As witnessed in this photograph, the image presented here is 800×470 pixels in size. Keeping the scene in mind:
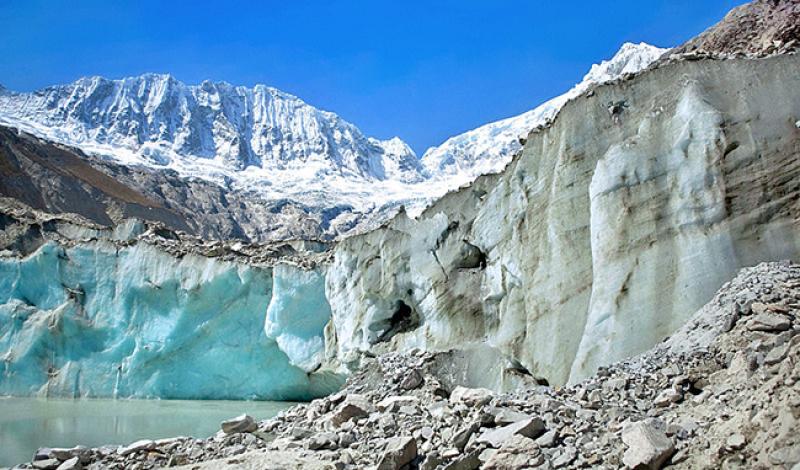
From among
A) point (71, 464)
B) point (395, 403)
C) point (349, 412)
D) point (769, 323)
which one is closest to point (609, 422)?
point (769, 323)

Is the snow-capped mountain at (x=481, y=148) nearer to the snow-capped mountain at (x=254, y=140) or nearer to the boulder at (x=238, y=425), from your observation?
the snow-capped mountain at (x=254, y=140)

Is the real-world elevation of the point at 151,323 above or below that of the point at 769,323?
above

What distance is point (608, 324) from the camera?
392 inches

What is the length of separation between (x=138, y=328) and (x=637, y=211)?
63.6 feet

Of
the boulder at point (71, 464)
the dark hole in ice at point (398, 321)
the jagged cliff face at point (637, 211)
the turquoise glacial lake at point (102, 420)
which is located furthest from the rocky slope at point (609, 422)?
the dark hole in ice at point (398, 321)

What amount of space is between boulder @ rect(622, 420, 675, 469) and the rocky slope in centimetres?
1

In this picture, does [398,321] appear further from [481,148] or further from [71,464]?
[481,148]

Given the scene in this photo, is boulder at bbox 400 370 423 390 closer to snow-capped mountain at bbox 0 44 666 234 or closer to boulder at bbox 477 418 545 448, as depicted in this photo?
boulder at bbox 477 418 545 448

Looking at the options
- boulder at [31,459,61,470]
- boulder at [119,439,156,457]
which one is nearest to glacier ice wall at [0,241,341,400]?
boulder at [119,439,156,457]

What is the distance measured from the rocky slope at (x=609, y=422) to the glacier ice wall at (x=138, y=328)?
13.7 m

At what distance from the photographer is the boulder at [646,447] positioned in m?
5.42

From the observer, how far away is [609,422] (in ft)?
21.3

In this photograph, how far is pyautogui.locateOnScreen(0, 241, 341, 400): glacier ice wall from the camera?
77.7 ft

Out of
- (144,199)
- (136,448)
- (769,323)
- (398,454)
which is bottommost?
(136,448)
